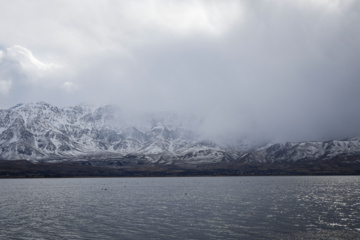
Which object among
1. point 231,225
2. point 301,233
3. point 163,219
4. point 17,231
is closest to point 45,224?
point 17,231

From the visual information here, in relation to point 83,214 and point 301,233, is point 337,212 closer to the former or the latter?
point 301,233

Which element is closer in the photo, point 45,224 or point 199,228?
point 199,228

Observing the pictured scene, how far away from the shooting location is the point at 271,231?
56375mm

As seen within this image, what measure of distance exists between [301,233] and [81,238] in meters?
36.8

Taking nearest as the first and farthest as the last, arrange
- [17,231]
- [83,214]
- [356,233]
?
[356,233] → [17,231] → [83,214]

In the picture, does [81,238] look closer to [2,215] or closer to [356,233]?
[2,215]

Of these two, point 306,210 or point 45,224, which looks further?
point 306,210

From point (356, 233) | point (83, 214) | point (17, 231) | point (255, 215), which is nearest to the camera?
point (356, 233)

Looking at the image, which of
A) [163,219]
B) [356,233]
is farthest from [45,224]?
[356,233]

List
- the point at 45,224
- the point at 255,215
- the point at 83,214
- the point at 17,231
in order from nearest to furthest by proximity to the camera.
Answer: the point at 17,231, the point at 45,224, the point at 255,215, the point at 83,214

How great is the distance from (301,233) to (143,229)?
1097 inches

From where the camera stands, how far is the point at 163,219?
2798 inches

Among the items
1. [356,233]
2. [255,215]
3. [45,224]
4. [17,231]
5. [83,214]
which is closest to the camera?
[356,233]

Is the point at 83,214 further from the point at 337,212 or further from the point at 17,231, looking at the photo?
the point at 337,212
